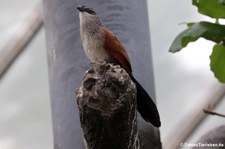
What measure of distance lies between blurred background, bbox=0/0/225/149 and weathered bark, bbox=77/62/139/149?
63.8 inches

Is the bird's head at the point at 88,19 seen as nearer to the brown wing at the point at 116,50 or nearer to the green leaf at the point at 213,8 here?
the brown wing at the point at 116,50

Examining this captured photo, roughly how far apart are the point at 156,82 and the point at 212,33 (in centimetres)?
155

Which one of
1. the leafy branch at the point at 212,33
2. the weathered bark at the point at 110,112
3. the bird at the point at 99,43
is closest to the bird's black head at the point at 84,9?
the bird at the point at 99,43

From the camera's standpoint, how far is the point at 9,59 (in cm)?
250

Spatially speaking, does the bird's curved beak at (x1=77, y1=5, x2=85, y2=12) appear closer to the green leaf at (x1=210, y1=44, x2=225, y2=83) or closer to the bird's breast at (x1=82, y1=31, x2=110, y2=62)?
the bird's breast at (x1=82, y1=31, x2=110, y2=62)

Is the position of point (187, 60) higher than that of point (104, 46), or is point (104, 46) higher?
point (104, 46)

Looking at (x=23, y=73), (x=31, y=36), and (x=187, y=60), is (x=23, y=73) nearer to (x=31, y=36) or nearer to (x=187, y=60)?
(x=31, y=36)

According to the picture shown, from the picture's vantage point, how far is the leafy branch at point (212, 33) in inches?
43.0

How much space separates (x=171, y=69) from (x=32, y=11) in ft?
1.82

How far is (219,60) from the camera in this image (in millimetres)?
1132

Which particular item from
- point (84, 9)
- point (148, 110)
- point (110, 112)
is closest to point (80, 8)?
point (84, 9)

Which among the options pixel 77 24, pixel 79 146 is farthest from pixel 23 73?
pixel 79 146

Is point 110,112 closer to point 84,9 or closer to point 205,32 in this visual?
point 205,32

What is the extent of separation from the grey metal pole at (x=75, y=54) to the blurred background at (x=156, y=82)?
1.16m
